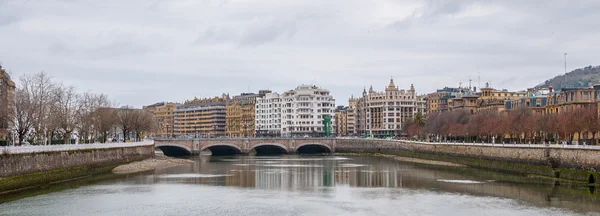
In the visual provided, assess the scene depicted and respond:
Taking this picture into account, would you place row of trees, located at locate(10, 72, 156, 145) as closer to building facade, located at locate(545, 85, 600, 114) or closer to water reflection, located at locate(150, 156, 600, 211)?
water reflection, located at locate(150, 156, 600, 211)

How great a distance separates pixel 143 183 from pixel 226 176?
1340cm

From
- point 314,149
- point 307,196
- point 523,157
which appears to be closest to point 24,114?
point 307,196

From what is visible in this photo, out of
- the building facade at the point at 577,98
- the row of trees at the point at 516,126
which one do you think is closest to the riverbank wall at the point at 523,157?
the row of trees at the point at 516,126

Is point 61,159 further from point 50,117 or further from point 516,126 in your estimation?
point 516,126

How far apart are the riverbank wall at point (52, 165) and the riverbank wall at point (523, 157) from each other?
48267mm

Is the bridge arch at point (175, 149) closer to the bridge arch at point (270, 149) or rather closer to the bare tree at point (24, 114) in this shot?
the bridge arch at point (270, 149)

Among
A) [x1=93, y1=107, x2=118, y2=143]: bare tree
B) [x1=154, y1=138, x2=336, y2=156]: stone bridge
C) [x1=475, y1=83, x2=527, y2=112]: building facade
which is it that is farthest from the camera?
[x1=475, y1=83, x2=527, y2=112]: building facade

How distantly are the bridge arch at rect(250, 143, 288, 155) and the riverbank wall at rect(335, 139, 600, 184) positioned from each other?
36.8m

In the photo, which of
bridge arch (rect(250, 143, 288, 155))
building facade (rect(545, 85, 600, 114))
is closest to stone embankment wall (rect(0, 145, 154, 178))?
bridge arch (rect(250, 143, 288, 155))

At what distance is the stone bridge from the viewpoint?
153 metres

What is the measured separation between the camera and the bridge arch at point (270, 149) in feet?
535

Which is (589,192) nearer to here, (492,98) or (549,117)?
(549,117)

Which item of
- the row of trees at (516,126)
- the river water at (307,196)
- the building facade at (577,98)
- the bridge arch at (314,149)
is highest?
the building facade at (577,98)

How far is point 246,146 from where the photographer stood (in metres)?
162
